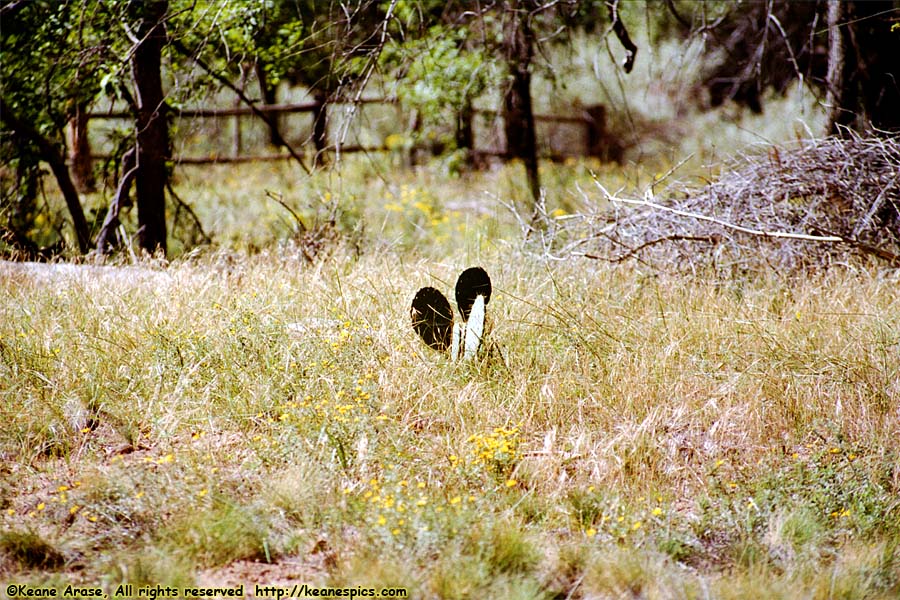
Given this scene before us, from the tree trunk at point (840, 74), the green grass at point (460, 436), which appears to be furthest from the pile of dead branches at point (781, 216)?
the tree trunk at point (840, 74)

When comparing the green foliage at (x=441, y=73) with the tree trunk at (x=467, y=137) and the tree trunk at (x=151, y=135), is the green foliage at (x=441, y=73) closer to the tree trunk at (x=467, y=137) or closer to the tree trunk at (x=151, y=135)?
the tree trunk at (x=467, y=137)

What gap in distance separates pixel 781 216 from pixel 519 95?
5620 millimetres

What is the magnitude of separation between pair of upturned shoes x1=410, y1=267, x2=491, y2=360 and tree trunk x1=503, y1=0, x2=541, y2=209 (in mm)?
2534

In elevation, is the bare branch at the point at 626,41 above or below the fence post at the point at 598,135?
above

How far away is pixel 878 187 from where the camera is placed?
5.83 metres

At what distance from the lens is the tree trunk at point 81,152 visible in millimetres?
7357

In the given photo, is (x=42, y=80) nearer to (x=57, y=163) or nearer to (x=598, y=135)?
(x=57, y=163)

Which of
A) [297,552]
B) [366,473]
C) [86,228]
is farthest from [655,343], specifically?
[86,228]

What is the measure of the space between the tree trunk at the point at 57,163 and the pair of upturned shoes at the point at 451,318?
366 centimetres

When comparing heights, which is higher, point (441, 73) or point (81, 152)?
point (441, 73)

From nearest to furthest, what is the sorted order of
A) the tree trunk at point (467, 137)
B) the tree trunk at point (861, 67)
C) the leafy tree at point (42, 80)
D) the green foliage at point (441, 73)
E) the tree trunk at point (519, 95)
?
1. the leafy tree at point (42, 80)
2. the tree trunk at point (861, 67)
3. the tree trunk at point (519, 95)
4. the green foliage at point (441, 73)
5. the tree trunk at point (467, 137)

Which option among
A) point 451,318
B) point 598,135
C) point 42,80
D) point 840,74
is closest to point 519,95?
point 598,135

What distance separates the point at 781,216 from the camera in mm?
5957

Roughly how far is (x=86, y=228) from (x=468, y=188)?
5362 mm
